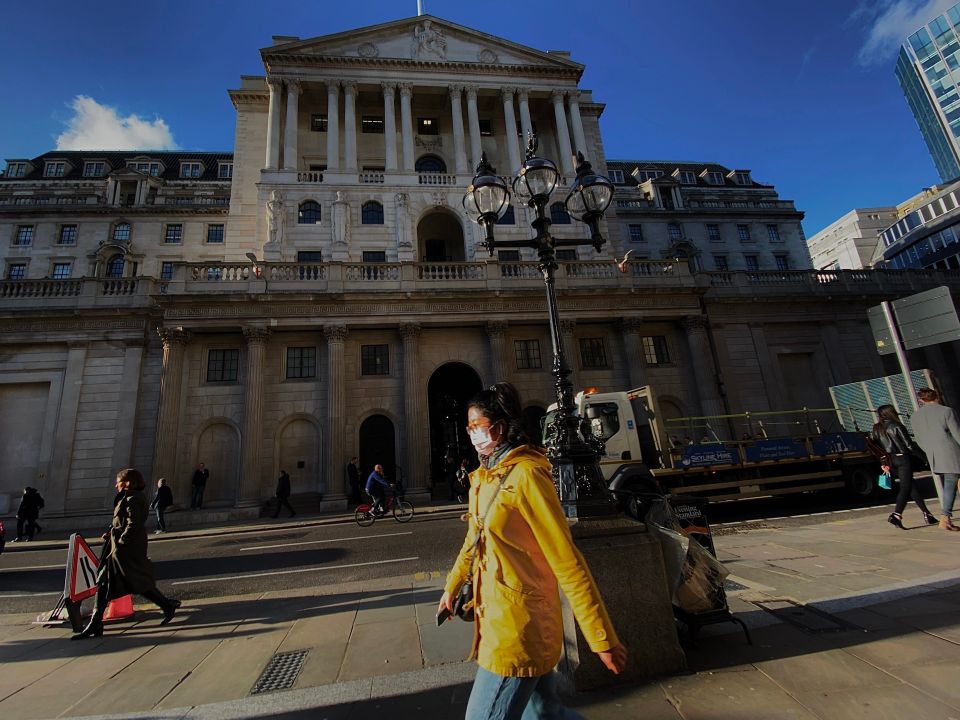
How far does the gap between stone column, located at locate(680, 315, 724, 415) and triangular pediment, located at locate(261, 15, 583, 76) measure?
2116cm

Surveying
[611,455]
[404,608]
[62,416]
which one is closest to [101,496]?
[62,416]

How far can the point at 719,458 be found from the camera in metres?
11.3

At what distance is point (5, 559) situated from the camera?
11.9 m

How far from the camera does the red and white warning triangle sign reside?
5.94 metres

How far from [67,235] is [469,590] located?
47.0 m

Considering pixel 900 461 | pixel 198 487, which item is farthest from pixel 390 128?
pixel 900 461

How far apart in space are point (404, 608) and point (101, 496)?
65.0 ft

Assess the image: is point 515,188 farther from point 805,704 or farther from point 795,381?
point 795,381

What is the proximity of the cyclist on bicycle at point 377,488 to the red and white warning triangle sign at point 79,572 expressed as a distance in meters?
7.56

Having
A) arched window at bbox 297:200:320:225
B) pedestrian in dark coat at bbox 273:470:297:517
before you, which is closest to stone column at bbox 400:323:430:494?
pedestrian in dark coat at bbox 273:470:297:517

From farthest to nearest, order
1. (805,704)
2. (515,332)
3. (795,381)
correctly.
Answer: (795,381), (515,332), (805,704)

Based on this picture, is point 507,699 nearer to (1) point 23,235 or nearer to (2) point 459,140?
(2) point 459,140

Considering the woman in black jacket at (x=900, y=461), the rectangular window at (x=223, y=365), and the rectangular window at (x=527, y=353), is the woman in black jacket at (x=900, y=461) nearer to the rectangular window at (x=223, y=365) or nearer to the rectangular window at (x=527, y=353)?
the rectangular window at (x=527, y=353)

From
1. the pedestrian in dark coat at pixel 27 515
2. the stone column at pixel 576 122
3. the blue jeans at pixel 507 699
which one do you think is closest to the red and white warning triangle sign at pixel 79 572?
the blue jeans at pixel 507 699
